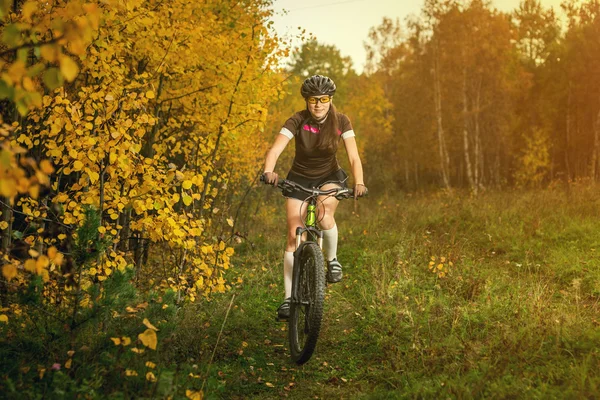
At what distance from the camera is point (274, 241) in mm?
11609

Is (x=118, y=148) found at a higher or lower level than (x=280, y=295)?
higher

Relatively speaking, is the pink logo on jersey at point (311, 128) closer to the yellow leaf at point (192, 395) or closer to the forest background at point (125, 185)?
the forest background at point (125, 185)

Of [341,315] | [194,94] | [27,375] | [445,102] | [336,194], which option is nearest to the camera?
[27,375]

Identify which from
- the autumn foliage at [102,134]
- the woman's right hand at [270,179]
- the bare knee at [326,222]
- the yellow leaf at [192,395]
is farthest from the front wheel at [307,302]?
the yellow leaf at [192,395]

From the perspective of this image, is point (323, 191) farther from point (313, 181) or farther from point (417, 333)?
point (417, 333)

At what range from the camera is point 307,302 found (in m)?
4.55

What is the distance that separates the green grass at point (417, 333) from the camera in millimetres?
3496

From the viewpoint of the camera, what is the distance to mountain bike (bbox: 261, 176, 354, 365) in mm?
4316

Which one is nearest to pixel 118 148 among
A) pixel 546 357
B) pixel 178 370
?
pixel 178 370

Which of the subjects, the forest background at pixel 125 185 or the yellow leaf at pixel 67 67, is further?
the forest background at pixel 125 185

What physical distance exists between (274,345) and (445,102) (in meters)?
27.5

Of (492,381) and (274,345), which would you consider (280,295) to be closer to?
(274,345)

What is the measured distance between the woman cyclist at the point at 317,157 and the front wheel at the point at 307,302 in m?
0.24

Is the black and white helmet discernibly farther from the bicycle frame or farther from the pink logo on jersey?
the bicycle frame
